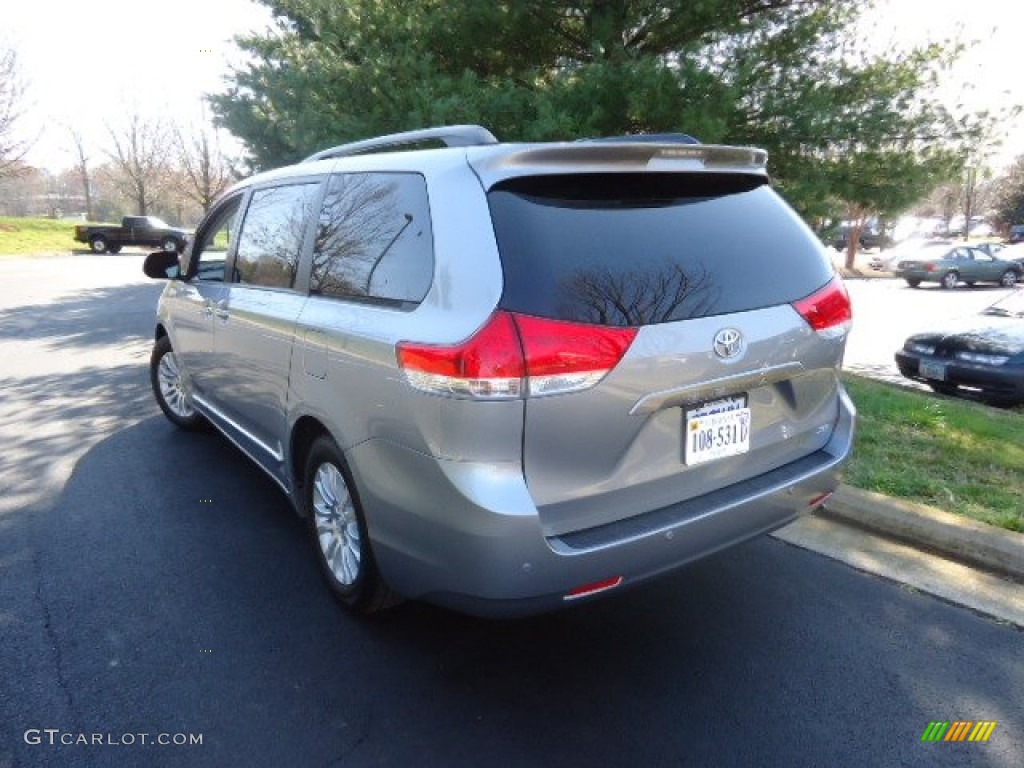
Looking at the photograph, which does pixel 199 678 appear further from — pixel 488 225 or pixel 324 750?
pixel 488 225

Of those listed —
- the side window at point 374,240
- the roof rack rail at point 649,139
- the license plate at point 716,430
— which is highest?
the roof rack rail at point 649,139

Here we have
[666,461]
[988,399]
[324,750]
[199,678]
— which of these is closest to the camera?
[324,750]

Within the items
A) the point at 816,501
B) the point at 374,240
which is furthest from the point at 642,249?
the point at 816,501

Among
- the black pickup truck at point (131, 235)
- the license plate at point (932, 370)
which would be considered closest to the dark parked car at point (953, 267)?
the license plate at point (932, 370)

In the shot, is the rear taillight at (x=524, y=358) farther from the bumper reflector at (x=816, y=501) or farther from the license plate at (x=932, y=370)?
the license plate at (x=932, y=370)

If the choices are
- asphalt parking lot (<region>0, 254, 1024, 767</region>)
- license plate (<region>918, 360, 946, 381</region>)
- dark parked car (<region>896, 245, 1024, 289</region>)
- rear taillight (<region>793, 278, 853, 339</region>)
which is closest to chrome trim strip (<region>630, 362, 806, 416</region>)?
rear taillight (<region>793, 278, 853, 339</region>)

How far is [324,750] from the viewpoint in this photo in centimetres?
227

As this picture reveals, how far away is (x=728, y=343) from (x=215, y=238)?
3802 mm

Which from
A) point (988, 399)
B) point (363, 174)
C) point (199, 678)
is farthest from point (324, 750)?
point (988, 399)

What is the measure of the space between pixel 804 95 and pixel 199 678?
804 centimetres

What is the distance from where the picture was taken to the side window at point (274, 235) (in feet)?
11.1

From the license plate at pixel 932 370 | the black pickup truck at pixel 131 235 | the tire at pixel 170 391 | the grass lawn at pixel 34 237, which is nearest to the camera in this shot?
the tire at pixel 170 391

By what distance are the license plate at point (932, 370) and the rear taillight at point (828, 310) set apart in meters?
5.31

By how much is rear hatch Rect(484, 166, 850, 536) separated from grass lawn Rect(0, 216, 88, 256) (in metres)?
34.3
